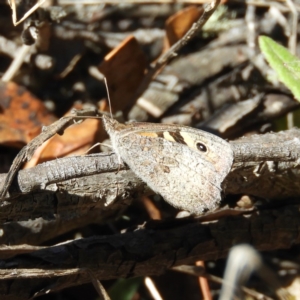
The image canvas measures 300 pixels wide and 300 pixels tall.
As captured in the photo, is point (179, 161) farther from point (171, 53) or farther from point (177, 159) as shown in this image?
point (171, 53)

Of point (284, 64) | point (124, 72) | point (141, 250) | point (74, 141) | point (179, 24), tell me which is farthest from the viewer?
point (179, 24)

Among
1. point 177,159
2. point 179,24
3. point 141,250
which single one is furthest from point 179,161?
point 179,24

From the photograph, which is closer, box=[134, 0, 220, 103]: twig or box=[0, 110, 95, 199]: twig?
box=[0, 110, 95, 199]: twig

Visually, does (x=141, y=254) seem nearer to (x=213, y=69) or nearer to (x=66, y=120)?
(x=66, y=120)

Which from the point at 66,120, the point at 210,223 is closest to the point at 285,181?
the point at 210,223

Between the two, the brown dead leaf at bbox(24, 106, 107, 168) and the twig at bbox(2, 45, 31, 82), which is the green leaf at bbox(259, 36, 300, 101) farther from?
the twig at bbox(2, 45, 31, 82)

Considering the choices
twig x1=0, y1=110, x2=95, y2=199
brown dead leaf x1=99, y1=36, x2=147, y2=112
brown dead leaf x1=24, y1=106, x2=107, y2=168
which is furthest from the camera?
brown dead leaf x1=99, y1=36, x2=147, y2=112

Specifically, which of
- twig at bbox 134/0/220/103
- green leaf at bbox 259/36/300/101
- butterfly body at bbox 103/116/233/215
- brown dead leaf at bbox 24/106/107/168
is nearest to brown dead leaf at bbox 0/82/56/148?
brown dead leaf at bbox 24/106/107/168

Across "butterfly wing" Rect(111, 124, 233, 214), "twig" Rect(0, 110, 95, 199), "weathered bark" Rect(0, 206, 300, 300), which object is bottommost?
"weathered bark" Rect(0, 206, 300, 300)
